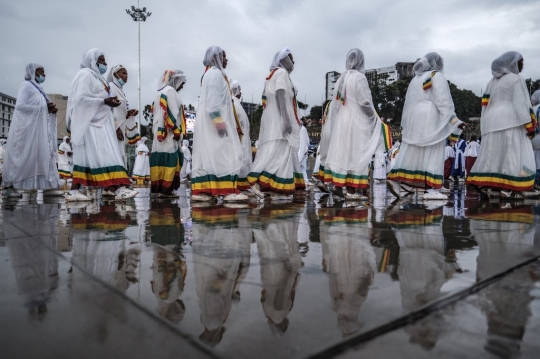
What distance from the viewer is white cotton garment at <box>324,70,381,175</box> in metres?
6.19

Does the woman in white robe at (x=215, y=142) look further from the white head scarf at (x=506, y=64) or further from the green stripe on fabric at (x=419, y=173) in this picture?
the white head scarf at (x=506, y=64)

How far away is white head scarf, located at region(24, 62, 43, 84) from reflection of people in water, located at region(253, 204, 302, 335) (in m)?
5.64

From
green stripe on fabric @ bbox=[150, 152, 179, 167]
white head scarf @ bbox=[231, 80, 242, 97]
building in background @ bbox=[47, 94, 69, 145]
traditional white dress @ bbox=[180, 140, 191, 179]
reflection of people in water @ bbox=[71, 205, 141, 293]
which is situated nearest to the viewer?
reflection of people in water @ bbox=[71, 205, 141, 293]

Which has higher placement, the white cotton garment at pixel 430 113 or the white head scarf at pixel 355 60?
the white head scarf at pixel 355 60

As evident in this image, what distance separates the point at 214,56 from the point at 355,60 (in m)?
2.03

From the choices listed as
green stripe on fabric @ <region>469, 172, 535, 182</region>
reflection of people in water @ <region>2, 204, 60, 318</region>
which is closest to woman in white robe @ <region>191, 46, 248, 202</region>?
reflection of people in water @ <region>2, 204, 60, 318</region>

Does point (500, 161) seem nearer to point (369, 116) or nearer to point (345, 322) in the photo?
point (369, 116)

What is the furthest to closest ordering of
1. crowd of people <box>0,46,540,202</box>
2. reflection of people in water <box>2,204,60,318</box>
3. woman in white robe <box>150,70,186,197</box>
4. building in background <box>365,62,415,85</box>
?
1. building in background <box>365,62,415,85</box>
2. woman in white robe <box>150,70,186,197</box>
3. crowd of people <box>0,46,540,202</box>
4. reflection of people in water <box>2,204,60,318</box>

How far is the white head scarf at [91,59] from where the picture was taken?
5.86m

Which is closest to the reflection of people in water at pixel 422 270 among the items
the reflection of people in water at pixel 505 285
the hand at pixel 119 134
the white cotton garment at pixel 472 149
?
the reflection of people in water at pixel 505 285

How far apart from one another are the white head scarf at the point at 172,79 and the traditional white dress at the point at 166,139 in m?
0.11

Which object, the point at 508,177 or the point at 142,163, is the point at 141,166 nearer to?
the point at 142,163

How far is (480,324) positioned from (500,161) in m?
6.09

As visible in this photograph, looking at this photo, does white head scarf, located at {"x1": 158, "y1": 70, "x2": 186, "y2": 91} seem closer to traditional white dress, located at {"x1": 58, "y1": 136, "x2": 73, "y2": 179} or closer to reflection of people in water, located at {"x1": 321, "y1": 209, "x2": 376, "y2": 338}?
reflection of people in water, located at {"x1": 321, "y1": 209, "x2": 376, "y2": 338}
